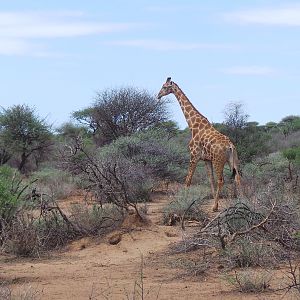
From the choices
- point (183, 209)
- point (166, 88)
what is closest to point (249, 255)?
point (183, 209)

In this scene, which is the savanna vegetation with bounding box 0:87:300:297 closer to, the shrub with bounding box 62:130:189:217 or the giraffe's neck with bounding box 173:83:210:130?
the shrub with bounding box 62:130:189:217

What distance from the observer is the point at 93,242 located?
1108 cm

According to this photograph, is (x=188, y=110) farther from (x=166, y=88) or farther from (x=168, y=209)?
(x=168, y=209)

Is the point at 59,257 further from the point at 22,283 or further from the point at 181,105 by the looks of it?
the point at 181,105

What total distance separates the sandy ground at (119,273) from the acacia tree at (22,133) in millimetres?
17596

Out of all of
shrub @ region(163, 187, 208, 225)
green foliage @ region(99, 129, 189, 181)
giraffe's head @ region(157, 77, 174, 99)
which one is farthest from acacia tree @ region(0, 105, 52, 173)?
shrub @ region(163, 187, 208, 225)

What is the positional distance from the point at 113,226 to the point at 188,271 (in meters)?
3.09

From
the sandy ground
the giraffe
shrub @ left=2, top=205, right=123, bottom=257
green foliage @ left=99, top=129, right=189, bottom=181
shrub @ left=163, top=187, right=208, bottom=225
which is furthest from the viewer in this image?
green foliage @ left=99, top=129, right=189, bottom=181

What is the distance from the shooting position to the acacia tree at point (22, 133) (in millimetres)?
28875

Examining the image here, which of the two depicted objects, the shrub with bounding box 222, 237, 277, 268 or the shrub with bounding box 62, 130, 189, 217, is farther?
the shrub with bounding box 62, 130, 189, 217

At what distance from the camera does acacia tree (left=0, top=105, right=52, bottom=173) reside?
1137 inches

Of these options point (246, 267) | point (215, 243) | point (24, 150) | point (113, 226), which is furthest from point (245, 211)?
point (24, 150)

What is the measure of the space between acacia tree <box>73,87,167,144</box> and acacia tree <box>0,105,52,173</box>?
2.22 meters

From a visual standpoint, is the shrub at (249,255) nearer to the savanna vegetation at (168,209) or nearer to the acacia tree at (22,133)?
the savanna vegetation at (168,209)
